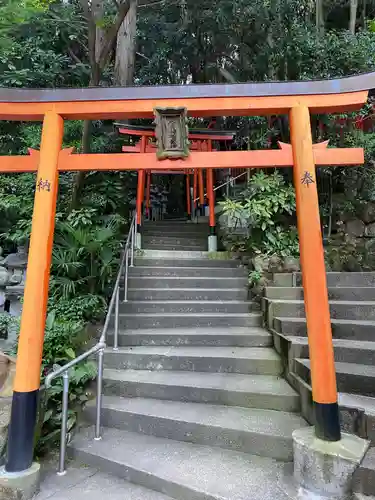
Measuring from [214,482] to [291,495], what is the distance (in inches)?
20.8

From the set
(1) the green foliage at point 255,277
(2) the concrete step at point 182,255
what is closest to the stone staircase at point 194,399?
(1) the green foliage at point 255,277

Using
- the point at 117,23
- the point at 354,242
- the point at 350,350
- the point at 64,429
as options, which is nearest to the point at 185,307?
the point at 350,350

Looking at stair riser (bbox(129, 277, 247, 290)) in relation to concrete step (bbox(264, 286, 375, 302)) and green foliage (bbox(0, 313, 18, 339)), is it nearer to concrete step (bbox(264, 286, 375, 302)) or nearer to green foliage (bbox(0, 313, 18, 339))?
concrete step (bbox(264, 286, 375, 302))

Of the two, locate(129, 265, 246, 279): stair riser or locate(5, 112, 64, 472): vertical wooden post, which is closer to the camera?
locate(5, 112, 64, 472): vertical wooden post

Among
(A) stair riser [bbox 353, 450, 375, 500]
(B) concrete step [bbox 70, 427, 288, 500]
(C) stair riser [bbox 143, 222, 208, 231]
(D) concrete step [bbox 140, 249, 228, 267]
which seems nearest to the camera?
(A) stair riser [bbox 353, 450, 375, 500]

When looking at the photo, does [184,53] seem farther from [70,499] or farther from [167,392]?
[70,499]

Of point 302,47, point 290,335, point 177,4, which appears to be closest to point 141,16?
point 177,4

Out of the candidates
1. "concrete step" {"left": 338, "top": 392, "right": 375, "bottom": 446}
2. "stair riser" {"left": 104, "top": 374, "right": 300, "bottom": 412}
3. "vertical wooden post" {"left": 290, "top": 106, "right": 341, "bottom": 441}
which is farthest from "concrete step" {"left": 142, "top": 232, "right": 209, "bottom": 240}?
"concrete step" {"left": 338, "top": 392, "right": 375, "bottom": 446}

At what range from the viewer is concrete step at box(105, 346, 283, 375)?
3.82 meters

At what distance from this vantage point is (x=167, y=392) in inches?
141

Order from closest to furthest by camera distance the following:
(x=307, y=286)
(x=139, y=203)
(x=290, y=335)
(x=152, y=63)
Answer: (x=307, y=286) → (x=290, y=335) → (x=139, y=203) → (x=152, y=63)

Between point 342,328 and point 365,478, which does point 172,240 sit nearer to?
point 342,328

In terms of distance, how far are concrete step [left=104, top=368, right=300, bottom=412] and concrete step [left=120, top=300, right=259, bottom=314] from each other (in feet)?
4.17

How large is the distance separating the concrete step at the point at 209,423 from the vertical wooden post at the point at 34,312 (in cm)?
89
